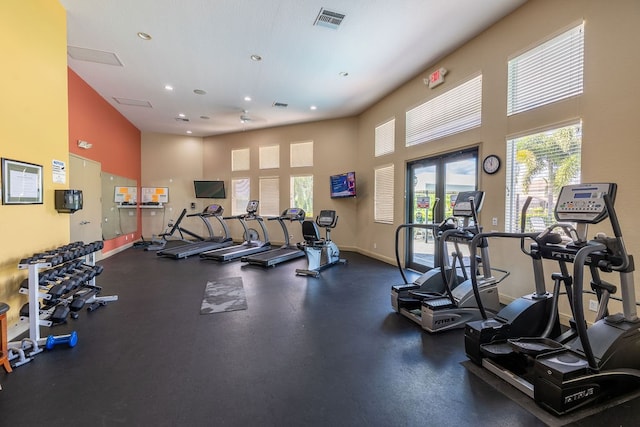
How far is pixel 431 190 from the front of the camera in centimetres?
569

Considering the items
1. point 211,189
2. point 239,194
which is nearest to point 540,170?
point 239,194

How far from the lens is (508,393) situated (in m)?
2.17

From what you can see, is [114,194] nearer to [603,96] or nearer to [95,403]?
[95,403]

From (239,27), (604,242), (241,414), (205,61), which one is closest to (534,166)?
(604,242)

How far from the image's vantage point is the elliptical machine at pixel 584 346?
1942mm

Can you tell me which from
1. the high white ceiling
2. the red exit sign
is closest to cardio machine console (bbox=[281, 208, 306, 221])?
the high white ceiling

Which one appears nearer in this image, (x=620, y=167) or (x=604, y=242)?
(x=604, y=242)

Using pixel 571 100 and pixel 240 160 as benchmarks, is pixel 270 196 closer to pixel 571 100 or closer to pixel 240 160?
pixel 240 160

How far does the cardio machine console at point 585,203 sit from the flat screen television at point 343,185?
5.51 metres

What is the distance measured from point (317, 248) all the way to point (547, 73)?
455 cm

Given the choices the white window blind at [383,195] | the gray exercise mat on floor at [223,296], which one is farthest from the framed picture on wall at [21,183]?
the white window blind at [383,195]

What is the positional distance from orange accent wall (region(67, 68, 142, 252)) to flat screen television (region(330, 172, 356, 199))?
19.7 ft

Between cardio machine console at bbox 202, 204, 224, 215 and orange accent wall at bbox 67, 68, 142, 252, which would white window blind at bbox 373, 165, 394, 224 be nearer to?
cardio machine console at bbox 202, 204, 224, 215

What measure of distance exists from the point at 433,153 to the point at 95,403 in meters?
5.68
